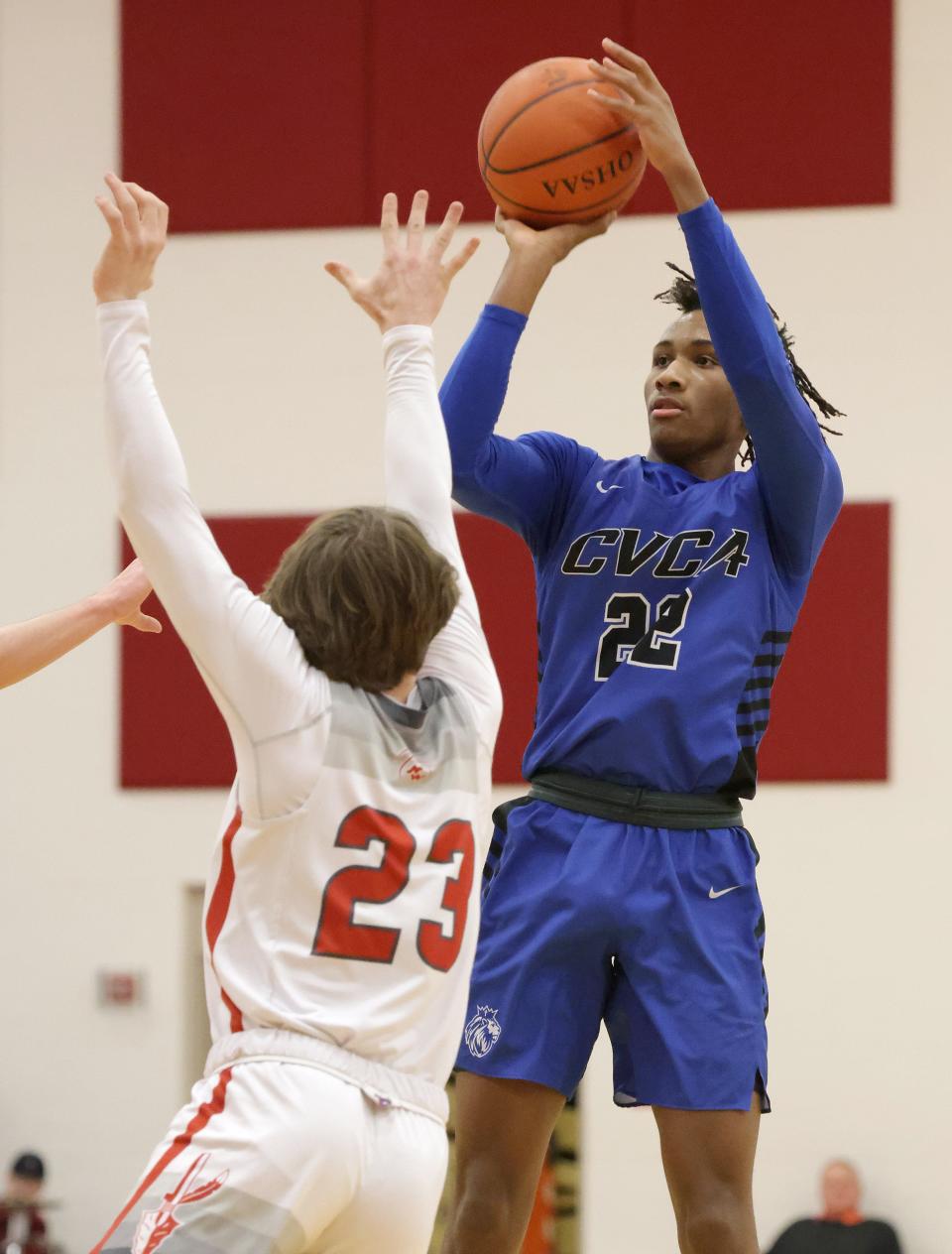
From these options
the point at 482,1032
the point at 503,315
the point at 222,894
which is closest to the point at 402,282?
the point at 503,315

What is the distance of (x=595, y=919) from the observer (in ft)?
10.7

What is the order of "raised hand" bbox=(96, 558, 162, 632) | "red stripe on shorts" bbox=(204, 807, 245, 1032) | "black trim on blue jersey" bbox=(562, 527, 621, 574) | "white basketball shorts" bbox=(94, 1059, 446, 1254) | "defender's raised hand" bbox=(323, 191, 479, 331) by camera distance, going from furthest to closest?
"black trim on blue jersey" bbox=(562, 527, 621, 574), "raised hand" bbox=(96, 558, 162, 632), "defender's raised hand" bbox=(323, 191, 479, 331), "red stripe on shorts" bbox=(204, 807, 245, 1032), "white basketball shorts" bbox=(94, 1059, 446, 1254)

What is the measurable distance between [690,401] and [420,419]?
1.22m

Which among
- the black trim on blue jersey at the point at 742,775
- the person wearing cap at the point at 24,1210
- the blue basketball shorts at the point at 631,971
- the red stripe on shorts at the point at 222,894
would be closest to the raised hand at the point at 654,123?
the black trim on blue jersey at the point at 742,775

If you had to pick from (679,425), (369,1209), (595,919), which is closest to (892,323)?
(679,425)

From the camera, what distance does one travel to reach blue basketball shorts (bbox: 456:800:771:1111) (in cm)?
325

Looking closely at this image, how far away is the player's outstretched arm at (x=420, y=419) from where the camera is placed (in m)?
2.46

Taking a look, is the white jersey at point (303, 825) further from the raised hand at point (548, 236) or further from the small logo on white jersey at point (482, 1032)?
the raised hand at point (548, 236)

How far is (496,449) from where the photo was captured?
3516 mm

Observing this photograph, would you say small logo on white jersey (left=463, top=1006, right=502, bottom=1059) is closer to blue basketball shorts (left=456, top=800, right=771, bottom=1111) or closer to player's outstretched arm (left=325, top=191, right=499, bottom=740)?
blue basketball shorts (left=456, top=800, right=771, bottom=1111)

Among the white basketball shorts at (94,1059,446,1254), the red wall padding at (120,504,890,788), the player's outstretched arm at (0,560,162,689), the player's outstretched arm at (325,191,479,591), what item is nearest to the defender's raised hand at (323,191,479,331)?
the player's outstretched arm at (325,191,479,591)

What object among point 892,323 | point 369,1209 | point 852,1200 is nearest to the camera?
point 369,1209

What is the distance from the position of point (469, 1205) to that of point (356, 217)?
619 cm

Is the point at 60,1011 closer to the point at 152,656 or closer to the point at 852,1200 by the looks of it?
the point at 152,656
